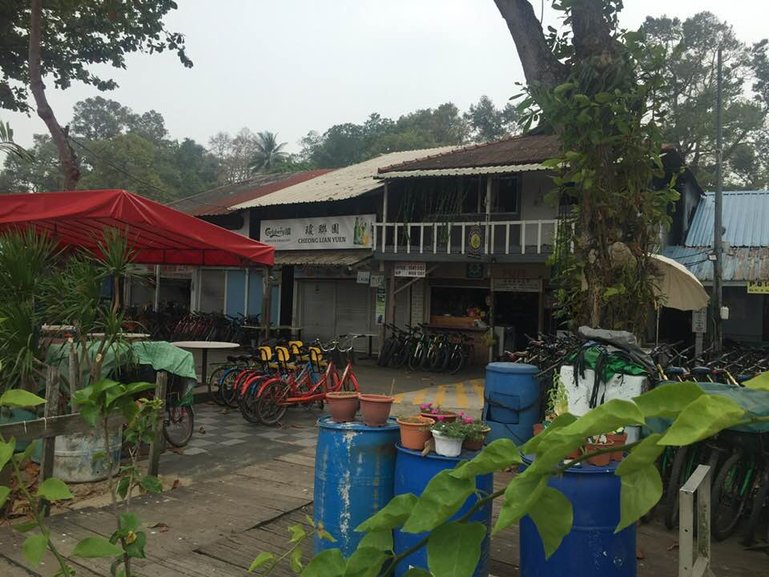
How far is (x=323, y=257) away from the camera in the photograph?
15531 mm

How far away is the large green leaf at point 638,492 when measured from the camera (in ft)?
2.29

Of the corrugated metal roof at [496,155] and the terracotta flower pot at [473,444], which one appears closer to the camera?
the terracotta flower pot at [473,444]

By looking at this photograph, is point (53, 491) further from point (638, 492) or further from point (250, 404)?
point (250, 404)

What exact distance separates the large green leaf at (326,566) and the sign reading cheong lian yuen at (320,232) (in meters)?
14.0

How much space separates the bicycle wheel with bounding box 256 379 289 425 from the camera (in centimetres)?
758

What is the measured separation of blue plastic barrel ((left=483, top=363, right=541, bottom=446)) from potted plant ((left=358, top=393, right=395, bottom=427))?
2567 mm

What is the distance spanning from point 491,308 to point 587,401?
9.62 metres

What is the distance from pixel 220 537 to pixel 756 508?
354 cm

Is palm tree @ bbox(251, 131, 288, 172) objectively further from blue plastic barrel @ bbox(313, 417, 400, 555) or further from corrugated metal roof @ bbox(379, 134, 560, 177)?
blue plastic barrel @ bbox(313, 417, 400, 555)

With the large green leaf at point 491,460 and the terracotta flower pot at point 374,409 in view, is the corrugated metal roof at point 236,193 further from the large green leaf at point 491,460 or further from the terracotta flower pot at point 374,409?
the large green leaf at point 491,460

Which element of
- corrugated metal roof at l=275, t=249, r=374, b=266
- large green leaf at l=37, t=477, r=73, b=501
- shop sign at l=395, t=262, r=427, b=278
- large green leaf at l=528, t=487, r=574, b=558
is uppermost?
corrugated metal roof at l=275, t=249, r=374, b=266

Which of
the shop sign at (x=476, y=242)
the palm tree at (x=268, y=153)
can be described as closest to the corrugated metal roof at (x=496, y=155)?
the shop sign at (x=476, y=242)

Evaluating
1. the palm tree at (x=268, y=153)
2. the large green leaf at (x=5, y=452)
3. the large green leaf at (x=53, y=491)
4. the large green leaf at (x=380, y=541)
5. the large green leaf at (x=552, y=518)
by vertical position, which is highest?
the palm tree at (x=268, y=153)

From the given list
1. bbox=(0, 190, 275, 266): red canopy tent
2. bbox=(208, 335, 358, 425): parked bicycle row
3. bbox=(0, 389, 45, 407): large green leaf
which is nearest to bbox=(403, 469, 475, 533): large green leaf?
bbox=(0, 389, 45, 407): large green leaf
